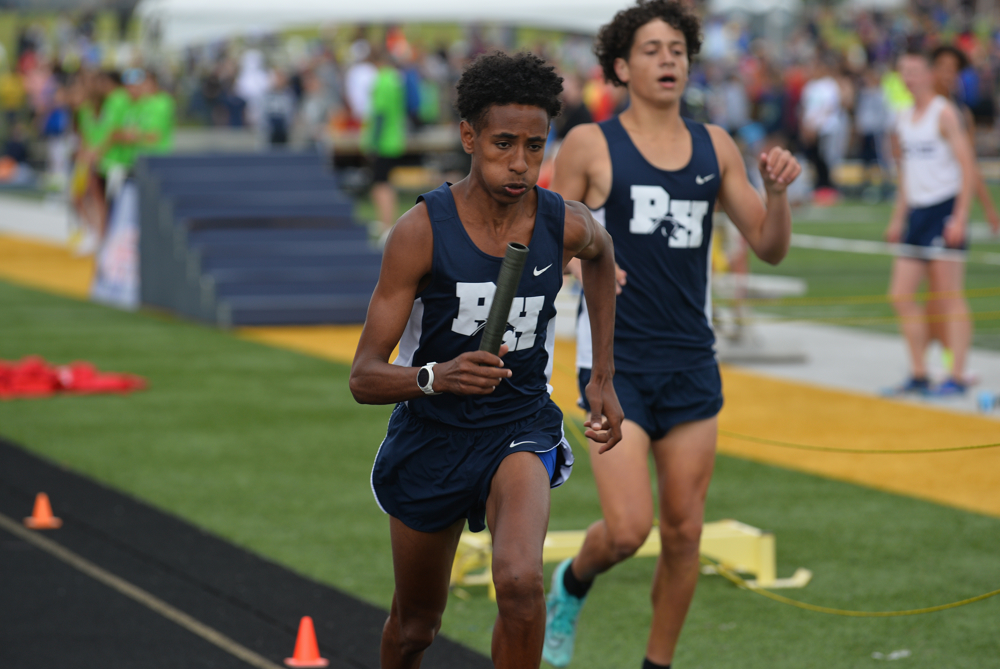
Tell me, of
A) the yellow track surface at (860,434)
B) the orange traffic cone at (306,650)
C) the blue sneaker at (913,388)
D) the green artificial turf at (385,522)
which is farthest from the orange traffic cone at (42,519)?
the blue sneaker at (913,388)

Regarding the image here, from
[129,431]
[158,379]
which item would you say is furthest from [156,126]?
[129,431]

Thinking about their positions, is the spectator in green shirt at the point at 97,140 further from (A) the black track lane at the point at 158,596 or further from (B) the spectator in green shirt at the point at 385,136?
(A) the black track lane at the point at 158,596

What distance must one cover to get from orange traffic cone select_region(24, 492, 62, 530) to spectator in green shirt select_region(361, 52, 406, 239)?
35.7 feet

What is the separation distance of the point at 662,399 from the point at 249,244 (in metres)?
9.70

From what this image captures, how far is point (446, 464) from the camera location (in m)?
3.84

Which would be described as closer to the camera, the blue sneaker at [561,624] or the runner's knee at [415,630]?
the runner's knee at [415,630]

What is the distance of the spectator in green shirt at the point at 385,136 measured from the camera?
18375mm

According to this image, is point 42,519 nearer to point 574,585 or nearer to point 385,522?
point 385,522

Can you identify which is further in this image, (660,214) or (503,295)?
(660,214)

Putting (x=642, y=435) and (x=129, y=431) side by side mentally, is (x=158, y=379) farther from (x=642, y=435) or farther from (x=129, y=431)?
(x=642, y=435)

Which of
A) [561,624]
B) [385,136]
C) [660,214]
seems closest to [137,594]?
[561,624]

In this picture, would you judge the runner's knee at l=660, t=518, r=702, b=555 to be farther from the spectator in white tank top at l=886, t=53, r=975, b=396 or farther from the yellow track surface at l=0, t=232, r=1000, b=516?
the spectator in white tank top at l=886, t=53, r=975, b=396

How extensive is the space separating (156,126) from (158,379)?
24.3 ft

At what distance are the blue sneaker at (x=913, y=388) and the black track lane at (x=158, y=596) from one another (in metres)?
5.21
